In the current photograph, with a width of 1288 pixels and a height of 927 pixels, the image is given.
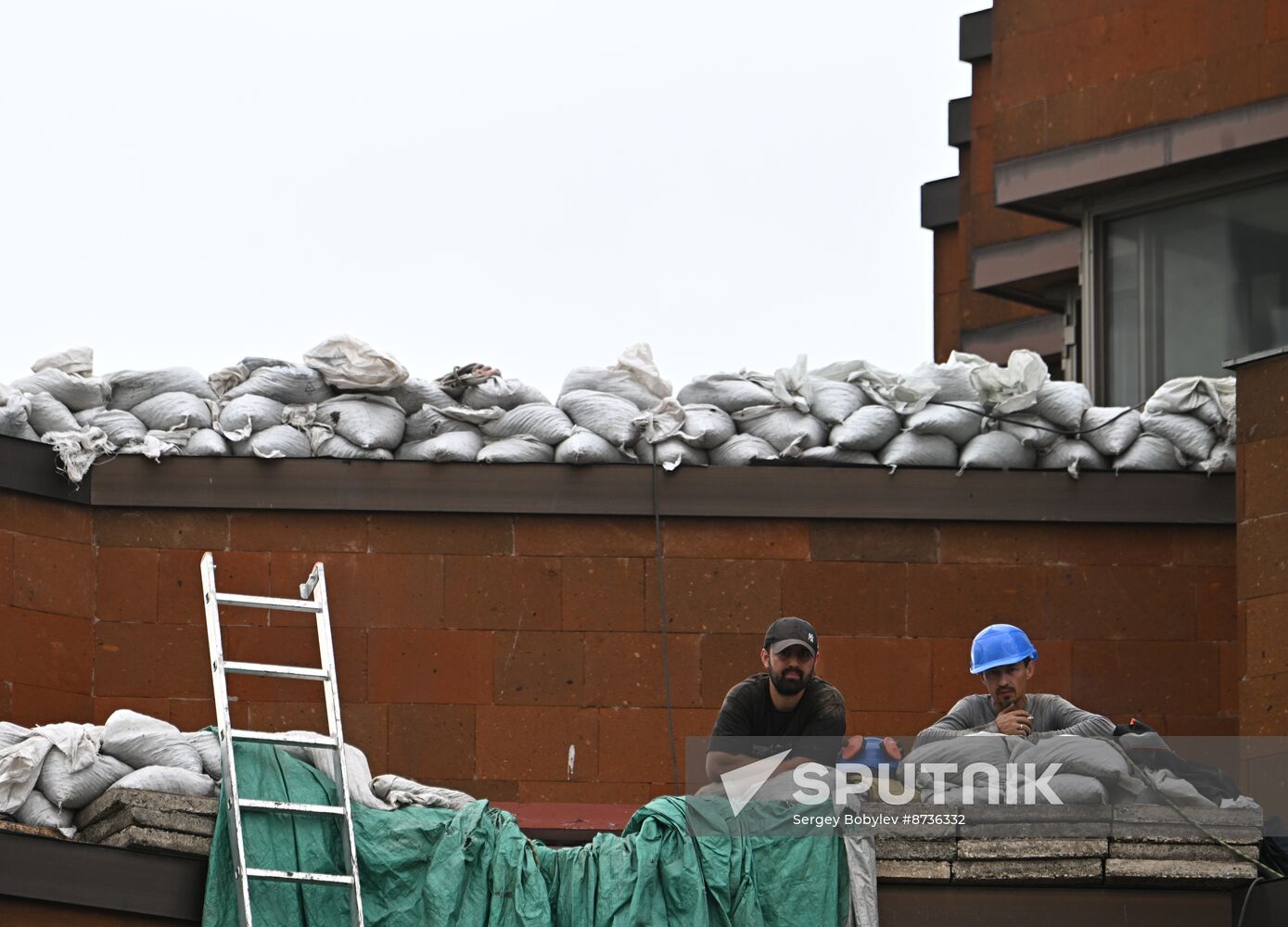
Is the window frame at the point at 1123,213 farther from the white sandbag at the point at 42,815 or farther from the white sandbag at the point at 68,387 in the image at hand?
the white sandbag at the point at 42,815

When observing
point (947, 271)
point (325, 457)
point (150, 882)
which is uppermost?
point (947, 271)

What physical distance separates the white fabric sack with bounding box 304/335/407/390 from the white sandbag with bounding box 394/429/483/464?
378 millimetres

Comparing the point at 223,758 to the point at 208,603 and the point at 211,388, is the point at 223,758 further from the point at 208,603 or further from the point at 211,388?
the point at 211,388

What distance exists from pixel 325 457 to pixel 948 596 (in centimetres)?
338

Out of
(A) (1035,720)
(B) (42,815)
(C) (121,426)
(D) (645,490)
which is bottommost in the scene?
(B) (42,815)

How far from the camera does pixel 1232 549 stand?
13.4m

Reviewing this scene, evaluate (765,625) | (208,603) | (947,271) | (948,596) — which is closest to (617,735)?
(765,625)

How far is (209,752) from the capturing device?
1080 centimetres

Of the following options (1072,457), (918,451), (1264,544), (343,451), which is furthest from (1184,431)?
(343,451)

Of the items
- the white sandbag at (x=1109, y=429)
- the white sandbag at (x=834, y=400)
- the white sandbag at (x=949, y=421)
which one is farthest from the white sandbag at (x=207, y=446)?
the white sandbag at (x=1109, y=429)

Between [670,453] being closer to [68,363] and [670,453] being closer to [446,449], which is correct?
[446,449]

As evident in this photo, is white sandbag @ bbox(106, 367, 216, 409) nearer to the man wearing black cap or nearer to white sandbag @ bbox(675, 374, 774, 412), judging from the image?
white sandbag @ bbox(675, 374, 774, 412)

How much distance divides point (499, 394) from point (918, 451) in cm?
228

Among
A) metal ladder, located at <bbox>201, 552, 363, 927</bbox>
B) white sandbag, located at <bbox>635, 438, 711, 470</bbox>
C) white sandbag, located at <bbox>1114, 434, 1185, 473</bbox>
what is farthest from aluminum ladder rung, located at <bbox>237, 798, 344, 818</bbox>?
white sandbag, located at <bbox>1114, 434, 1185, 473</bbox>
